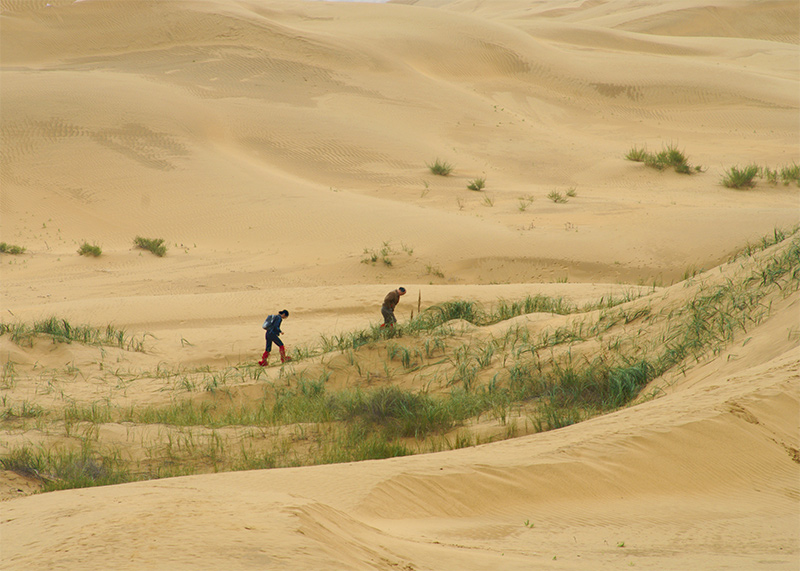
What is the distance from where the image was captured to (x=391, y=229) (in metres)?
15.2

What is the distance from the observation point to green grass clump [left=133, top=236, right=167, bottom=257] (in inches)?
575

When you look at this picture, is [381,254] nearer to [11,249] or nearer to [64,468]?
[11,249]

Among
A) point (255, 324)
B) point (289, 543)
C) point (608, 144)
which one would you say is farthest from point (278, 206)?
point (289, 543)

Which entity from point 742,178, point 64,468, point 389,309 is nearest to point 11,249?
point 389,309

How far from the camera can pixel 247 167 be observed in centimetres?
1953

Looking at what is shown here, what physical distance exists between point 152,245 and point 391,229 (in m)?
4.81

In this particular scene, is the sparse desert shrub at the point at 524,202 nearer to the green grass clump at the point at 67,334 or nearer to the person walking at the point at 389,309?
the person walking at the point at 389,309

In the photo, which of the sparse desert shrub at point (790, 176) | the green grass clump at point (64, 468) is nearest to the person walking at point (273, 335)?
the green grass clump at point (64, 468)

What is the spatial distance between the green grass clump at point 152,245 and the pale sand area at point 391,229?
288 mm

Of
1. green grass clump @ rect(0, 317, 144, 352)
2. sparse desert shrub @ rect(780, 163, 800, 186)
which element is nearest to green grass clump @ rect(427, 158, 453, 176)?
sparse desert shrub @ rect(780, 163, 800, 186)

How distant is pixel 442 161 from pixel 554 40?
69.4 ft

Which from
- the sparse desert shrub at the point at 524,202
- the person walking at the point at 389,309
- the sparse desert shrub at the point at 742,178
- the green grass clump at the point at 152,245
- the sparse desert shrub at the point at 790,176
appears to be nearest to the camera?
the person walking at the point at 389,309

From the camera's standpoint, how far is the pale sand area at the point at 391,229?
329 cm

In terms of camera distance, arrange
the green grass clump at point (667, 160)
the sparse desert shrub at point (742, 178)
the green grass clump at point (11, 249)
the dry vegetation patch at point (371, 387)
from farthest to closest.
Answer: the green grass clump at point (667, 160) → the sparse desert shrub at point (742, 178) → the green grass clump at point (11, 249) → the dry vegetation patch at point (371, 387)
